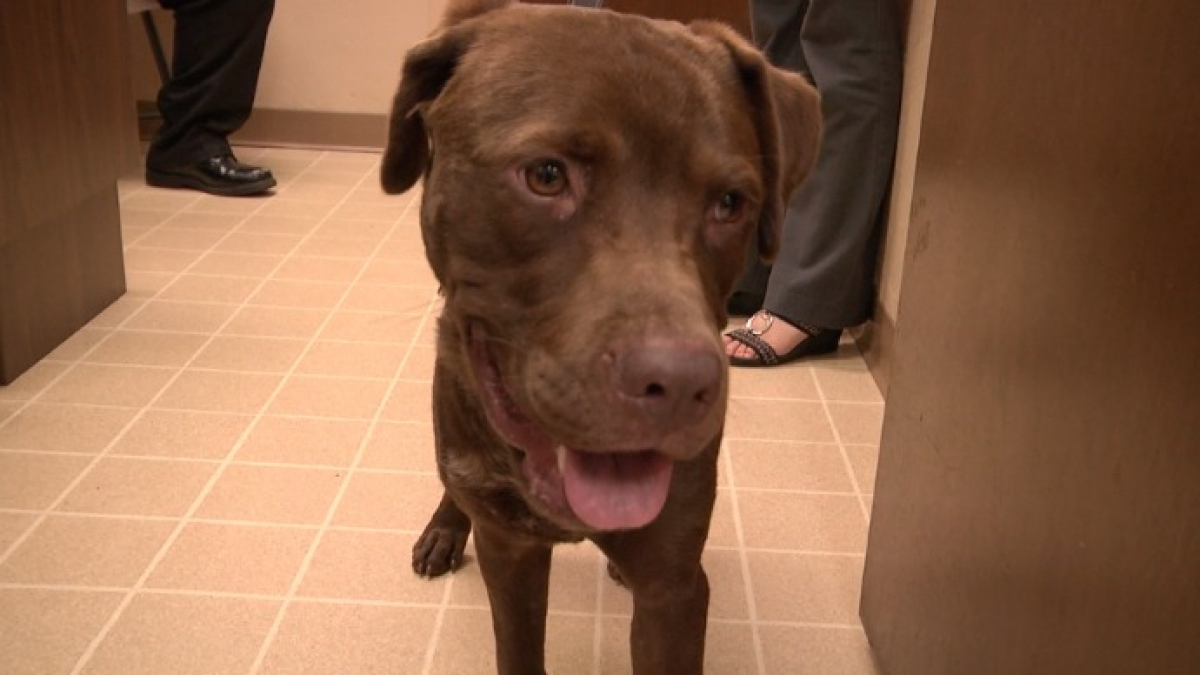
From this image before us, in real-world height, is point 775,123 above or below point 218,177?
above

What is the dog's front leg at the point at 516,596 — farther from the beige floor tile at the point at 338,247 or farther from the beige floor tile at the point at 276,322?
the beige floor tile at the point at 338,247

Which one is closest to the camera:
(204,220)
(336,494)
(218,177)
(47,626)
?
(47,626)

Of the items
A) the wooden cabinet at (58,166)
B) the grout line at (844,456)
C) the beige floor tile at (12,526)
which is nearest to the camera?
the beige floor tile at (12,526)

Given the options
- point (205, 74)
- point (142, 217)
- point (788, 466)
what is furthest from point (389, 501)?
point (205, 74)

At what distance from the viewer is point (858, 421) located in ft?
9.55

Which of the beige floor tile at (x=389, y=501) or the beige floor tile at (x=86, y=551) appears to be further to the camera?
the beige floor tile at (x=389, y=501)

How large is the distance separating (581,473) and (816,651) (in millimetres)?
924

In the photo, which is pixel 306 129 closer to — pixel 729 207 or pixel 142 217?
pixel 142 217

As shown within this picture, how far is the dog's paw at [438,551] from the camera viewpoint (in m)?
2.18

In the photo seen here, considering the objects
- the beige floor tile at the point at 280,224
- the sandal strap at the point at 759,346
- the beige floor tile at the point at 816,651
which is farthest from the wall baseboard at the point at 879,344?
the beige floor tile at the point at 280,224

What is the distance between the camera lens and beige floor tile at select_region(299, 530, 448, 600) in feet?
6.95

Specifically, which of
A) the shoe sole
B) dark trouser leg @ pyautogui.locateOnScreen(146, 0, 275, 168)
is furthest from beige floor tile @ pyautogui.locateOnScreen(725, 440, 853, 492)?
dark trouser leg @ pyautogui.locateOnScreen(146, 0, 275, 168)

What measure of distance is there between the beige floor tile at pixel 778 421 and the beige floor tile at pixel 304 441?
3.03 ft

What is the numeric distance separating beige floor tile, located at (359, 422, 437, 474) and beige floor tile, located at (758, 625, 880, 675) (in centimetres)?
88
